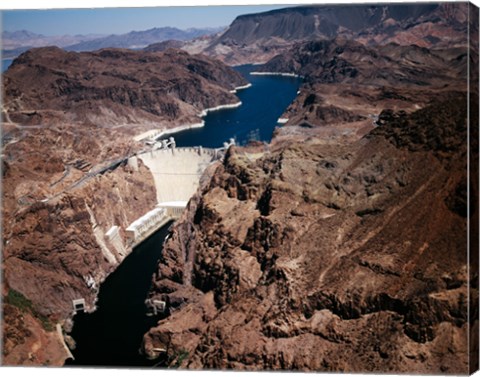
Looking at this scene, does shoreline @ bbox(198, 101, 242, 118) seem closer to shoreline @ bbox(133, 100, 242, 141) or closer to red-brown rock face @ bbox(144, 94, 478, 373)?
shoreline @ bbox(133, 100, 242, 141)

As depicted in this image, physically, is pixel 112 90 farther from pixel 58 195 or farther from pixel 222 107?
pixel 58 195

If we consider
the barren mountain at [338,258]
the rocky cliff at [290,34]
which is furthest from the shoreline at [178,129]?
the barren mountain at [338,258]

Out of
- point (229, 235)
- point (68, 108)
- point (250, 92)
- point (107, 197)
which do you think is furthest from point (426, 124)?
point (250, 92)

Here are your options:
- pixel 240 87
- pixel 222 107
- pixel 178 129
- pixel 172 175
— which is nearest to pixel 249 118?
pixel 178 129

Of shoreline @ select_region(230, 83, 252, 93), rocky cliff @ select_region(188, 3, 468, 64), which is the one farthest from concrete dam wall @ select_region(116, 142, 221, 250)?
shoreline @ select_region(230, 83, 252, 93)

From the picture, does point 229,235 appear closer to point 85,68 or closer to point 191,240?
point 191,240

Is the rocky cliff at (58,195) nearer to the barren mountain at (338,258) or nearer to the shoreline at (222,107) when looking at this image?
the barren mountain at (338,258)
